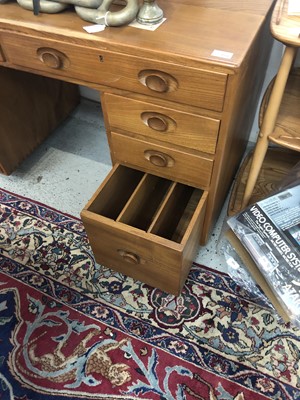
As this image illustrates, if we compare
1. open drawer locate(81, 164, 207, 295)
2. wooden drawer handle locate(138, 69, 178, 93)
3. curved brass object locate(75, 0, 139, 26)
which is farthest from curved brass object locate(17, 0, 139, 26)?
open drawer locate(81, 164, 207, 295)

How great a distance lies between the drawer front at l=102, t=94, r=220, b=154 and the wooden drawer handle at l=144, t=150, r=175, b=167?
0.05 metres

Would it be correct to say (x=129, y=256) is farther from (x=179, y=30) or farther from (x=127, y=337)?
(x=179, y=30)

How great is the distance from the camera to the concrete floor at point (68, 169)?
127 centimetres

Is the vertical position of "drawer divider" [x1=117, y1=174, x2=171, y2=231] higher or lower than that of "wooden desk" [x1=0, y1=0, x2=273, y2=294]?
lower

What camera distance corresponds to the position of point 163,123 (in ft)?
2.61

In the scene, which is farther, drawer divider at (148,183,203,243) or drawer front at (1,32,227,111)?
drawer divider at (148,183,203,243)

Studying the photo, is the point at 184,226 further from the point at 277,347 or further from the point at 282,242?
→ the point at 277,347

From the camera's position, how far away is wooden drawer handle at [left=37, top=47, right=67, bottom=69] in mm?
787

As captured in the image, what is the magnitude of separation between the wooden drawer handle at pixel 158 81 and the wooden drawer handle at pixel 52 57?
0.21 metres

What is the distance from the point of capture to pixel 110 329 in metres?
0.97

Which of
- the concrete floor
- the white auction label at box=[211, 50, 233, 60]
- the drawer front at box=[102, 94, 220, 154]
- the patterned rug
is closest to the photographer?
the white auction label at box=[211, 50, 233, 60]

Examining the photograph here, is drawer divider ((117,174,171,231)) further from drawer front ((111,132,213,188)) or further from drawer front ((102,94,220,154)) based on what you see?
drawer front ((102,94,220,154))

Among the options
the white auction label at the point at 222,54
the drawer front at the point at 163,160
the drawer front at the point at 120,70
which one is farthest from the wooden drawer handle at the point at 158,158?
the white auction label at the point at 222,54

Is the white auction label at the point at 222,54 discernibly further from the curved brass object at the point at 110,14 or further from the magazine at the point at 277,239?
the magazine at the point at 277,239
